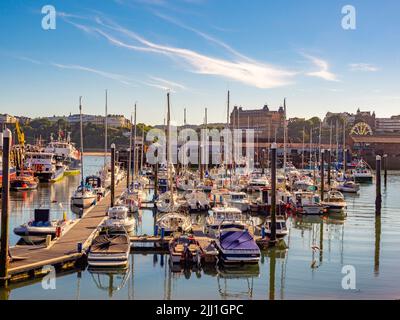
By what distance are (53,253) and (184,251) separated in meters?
6.69

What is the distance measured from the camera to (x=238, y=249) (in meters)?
29.3

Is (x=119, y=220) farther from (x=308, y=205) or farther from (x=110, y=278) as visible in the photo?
(x=308, y=205)

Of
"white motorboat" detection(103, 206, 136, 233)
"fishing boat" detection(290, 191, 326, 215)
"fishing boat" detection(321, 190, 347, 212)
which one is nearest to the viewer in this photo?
"white motorboat" detection(103, 206, 136, 233)

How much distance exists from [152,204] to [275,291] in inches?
1205

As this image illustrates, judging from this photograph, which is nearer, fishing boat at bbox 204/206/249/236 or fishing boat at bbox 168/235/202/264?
fishing boat at bbox 168/235/202/264

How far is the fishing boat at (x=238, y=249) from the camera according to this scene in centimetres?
2917

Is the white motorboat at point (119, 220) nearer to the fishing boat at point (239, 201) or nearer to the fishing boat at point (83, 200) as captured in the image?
the fishing boat at point (83, 200)

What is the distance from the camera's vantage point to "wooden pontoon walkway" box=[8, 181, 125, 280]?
25.9 m

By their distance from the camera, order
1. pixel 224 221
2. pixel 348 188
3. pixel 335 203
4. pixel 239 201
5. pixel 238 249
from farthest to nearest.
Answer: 1. pixel 348 188
2. pixel 239 201
3. pixel 335 203
4. pixel 224 221
5. pixel 238 249

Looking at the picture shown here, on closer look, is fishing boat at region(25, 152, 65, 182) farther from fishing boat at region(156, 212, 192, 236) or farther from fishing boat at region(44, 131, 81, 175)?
fishing boat at region(156, 212, 192, 236)

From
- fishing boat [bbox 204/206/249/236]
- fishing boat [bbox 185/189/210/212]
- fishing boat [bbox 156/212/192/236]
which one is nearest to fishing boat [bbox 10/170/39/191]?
fishing boat [bbox 185/189/210/212]

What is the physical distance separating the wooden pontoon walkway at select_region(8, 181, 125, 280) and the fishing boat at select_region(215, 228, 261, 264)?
24.3 feet

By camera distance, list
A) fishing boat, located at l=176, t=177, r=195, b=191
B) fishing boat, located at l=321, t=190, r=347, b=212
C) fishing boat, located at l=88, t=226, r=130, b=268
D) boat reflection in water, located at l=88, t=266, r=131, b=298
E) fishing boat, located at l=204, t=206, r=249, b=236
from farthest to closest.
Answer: fishing boat, located at l=176, t=177, r=195, b=191, fishing boat, located at l=321, t=190, r=347, b=212, fishing boat, located at l=204, t=206, r=249, b=236, fishing boat, located at l=88, t=226, r=130, b=268, boat reflection in water, located at l=88, t=266, r=131, b=298

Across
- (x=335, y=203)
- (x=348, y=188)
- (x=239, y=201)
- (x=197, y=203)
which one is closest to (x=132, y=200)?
(x=197, y=203)
